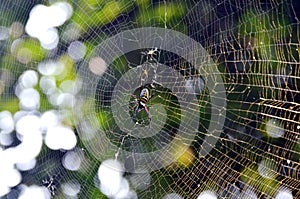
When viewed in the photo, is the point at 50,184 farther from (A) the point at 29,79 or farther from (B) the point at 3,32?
(B) the point at 3,32

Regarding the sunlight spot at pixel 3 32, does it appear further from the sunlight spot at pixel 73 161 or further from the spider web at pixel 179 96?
the sunlight spot at pixel 73 161

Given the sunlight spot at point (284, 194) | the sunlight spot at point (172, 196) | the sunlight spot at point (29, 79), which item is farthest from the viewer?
the sunlight spot at point (29, 79)

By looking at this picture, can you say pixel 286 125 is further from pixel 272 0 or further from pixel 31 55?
pixel 31 55

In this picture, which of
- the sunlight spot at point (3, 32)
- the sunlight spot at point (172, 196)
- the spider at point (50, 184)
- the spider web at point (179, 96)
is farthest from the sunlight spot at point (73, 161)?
the sunlight spot at point (3, 32)

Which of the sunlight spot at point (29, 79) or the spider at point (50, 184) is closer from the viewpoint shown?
the spider at point (50, 184)

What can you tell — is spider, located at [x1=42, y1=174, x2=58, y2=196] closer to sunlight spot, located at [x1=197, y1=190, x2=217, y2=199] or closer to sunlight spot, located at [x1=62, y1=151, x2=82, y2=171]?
sunlight spot, located at [x1=62, y1=151, x2=82, y2=171]

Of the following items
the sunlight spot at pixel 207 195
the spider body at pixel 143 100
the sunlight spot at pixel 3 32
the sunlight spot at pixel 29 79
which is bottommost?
the sunlight spot at pixel 207 195

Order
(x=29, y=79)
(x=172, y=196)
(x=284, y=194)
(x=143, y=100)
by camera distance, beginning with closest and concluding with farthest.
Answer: (x=284, y=194)
(x=143, y=100)
(x=172, y=196)
(x=29, y=79)

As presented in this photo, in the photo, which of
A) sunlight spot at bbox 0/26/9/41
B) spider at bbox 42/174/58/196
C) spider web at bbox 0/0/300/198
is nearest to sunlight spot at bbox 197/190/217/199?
spider web at bbox 0/0/300/198

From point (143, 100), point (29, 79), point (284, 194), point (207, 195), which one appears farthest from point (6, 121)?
point (284, 194)

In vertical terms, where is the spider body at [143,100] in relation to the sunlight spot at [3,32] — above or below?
below
